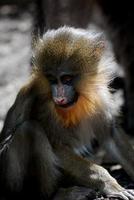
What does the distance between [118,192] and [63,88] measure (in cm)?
89

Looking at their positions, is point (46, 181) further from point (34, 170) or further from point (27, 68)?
point (27, 68)

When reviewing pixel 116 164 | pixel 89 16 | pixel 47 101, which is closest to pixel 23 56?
pixel 89 16

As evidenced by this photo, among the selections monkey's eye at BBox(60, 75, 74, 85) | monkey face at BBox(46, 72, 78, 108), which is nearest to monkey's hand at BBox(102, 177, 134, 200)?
monkey face at BBox(46, 72, 78, 108)

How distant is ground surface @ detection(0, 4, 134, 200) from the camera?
10.9 meters

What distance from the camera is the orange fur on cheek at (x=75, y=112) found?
6.90 meters

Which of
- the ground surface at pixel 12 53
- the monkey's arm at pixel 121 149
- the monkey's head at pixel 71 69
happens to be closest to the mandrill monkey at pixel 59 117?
the monkey's head at pixel 71 69

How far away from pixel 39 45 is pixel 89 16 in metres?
3.74

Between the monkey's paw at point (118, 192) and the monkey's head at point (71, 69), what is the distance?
0.61 m

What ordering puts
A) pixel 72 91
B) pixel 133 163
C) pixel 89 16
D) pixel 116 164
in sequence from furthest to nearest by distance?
1. pixel 89 16
2. pixel 116 164
3. pixel 133 163
4. pixel 72 91

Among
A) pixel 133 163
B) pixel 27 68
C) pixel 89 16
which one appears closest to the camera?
pixel 133 163

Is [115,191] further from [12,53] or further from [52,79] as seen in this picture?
[12,53]

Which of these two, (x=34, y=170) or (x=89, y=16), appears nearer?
(x=34, y=170)

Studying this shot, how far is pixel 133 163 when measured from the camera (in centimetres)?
734

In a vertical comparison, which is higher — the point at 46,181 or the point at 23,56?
the point at 23,56
